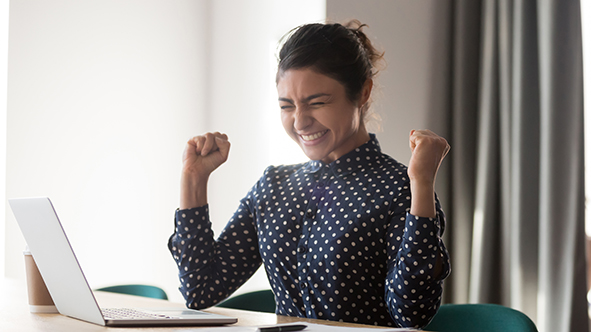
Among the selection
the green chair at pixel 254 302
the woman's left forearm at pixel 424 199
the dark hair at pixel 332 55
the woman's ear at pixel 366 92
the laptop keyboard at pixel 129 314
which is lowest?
the green chair at pixel 254 302

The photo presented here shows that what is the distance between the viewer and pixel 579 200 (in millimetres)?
2010

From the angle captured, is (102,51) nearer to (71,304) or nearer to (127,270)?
(127,270)

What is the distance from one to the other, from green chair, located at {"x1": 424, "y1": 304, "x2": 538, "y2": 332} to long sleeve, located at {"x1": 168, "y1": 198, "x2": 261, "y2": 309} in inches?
19.2

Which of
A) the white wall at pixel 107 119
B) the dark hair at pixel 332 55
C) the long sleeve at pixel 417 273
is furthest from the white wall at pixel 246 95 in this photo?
the long sleeve at pixel 417 273

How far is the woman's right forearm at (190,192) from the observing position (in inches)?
49.8

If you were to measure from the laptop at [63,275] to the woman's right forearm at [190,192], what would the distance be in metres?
0.30

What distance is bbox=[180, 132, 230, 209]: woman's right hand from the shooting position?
1269mm

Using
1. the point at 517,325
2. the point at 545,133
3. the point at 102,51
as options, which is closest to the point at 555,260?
the point at 545,133

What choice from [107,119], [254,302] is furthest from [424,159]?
[107,119]

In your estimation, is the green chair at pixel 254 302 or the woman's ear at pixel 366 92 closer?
the woman's ear at pixel 366 92

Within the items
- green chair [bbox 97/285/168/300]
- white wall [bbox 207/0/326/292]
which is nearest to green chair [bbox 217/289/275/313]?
green chair [bbox 97/285/168/300]

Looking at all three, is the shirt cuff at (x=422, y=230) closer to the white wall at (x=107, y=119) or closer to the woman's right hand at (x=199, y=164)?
the woman's right hand at (x=199, y=164)

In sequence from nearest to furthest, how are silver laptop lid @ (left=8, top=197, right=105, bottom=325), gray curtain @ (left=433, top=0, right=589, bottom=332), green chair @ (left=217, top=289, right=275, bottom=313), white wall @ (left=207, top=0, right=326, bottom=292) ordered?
silver laptop lid @ (left=8, top=197, right=105, bottom=325)
green chair @ (left=217, top=289, right=275, bottom=313)
gray curtain @ (left=433, top=0, right=589, bottom=332)
white wall @ (left=207, top=0, right=326, bottom=292)

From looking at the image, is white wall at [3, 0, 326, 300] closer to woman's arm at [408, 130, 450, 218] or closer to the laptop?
woman's arm at [408, 130, 450, 218]
